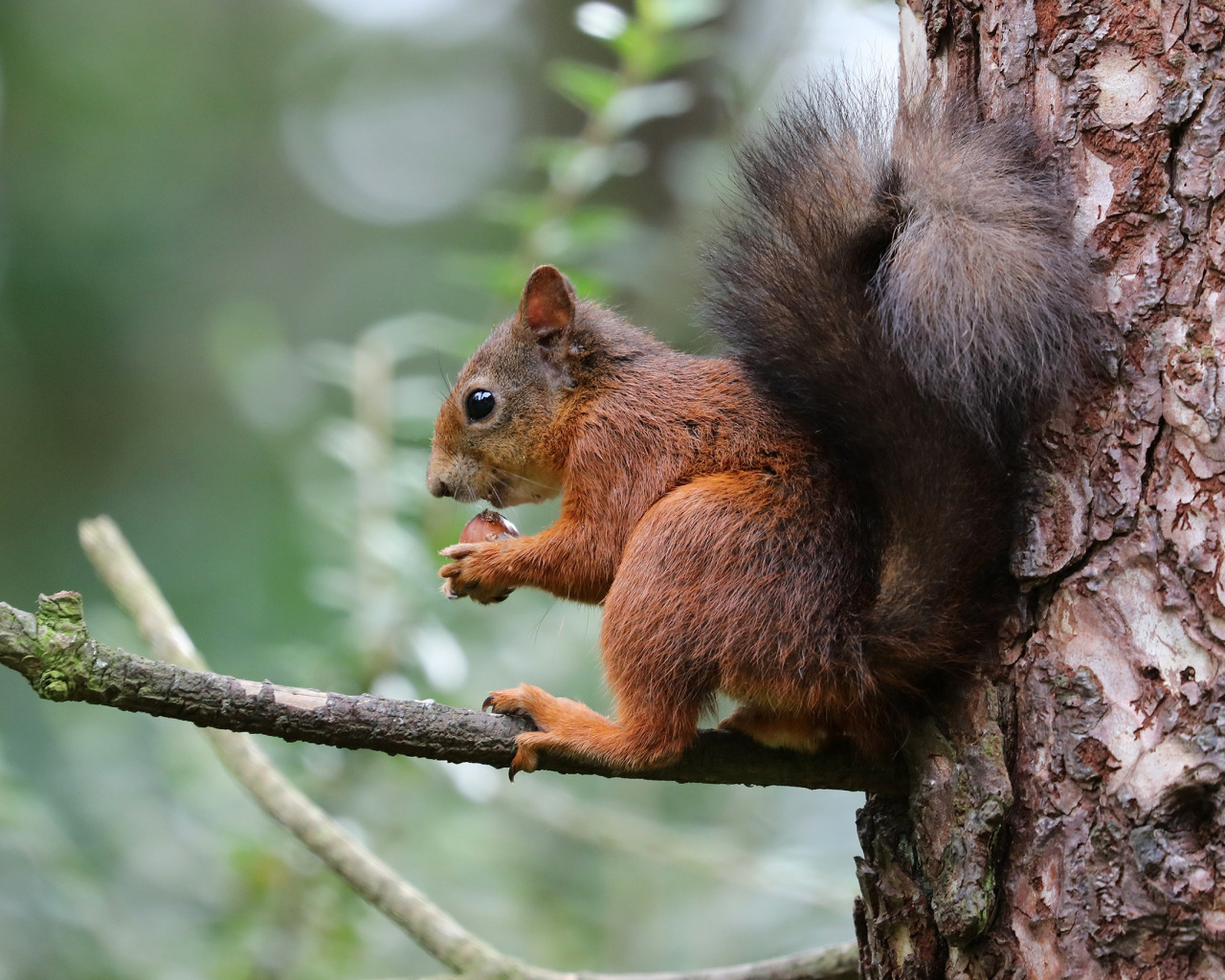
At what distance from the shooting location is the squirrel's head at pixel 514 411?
198 centimetres

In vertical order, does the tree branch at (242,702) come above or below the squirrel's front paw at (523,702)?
below

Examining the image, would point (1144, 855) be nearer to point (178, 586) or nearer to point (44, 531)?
point (178, 586)

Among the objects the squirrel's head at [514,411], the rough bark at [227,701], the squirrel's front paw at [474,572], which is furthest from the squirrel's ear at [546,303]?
the rough bark at [227,701]

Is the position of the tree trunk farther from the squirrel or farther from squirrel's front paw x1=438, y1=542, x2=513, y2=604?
squirrel's front paw x1=438, y1=542, x2=513, y2=604

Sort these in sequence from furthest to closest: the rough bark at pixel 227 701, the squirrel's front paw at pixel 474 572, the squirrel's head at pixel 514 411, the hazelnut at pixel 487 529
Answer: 1. the squirrel's head at pixel 514 411
2. the hazelnut at pixel 487 529
3. the squirrel's front paw at pixel 474 572
4. the rough bark at pixel 227 701

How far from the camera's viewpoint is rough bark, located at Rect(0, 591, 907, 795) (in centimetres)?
108

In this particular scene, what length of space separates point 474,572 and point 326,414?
341 cm

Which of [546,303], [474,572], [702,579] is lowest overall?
[702,579]

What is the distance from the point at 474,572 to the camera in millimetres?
1701

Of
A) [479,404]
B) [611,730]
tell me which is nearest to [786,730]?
[611,730]

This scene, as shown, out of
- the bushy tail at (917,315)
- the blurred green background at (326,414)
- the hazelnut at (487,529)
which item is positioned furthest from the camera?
the blurred green background at (326,414)

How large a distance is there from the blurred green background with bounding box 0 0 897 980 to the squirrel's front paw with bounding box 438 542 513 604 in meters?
0.52

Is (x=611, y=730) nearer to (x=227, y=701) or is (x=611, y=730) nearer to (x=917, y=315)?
(x=227, y=701)

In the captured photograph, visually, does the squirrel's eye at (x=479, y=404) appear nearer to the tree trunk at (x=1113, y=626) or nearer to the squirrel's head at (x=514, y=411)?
the squirrel's head at (x=514, y=411)
